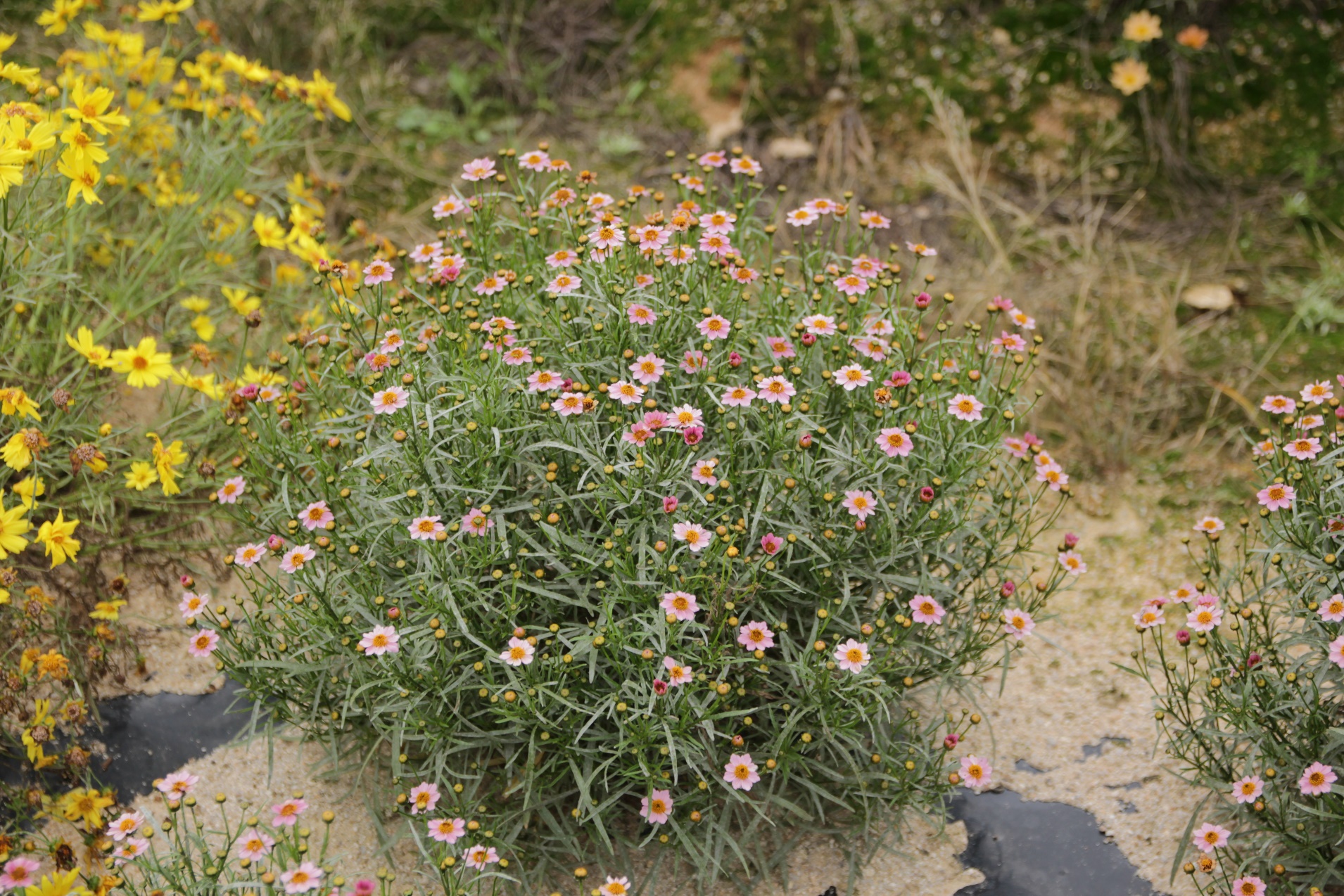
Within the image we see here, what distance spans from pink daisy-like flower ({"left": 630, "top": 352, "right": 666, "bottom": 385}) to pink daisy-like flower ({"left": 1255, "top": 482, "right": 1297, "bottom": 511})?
1.26 m

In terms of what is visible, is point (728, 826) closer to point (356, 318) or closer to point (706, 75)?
point (356, 318)

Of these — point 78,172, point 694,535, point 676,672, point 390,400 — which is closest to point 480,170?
point 390,400

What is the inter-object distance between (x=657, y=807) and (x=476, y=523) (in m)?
0.67

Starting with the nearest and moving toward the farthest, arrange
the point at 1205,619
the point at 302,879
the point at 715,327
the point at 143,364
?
the point at 302,879, the point at 1205,619, the point at 715,327, the point at 143,364

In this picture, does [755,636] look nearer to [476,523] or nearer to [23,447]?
[476,523]

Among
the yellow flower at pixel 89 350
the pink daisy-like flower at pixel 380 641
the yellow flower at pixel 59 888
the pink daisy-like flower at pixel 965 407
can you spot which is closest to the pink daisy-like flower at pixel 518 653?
the pink daisy-like flower at pixel 380 641

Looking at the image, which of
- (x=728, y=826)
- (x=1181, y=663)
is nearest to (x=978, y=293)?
(x=1181, y=663)

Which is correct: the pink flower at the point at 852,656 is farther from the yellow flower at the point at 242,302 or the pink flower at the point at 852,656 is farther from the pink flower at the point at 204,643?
the yellow flower at the point at 242,302

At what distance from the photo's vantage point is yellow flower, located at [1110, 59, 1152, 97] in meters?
4.63

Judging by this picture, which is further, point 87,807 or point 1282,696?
point 87,807

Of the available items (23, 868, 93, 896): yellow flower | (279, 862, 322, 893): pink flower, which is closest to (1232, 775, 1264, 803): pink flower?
(279, 862, 322, 893): pink flower

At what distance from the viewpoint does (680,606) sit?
2127 millimetres

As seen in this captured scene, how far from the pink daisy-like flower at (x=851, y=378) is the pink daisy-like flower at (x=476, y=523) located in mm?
796

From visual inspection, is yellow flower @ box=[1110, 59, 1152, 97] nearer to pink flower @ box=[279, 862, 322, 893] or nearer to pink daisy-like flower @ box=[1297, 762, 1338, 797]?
pink daisy-like flower @ box=[1297, 762, 1338, 797]
